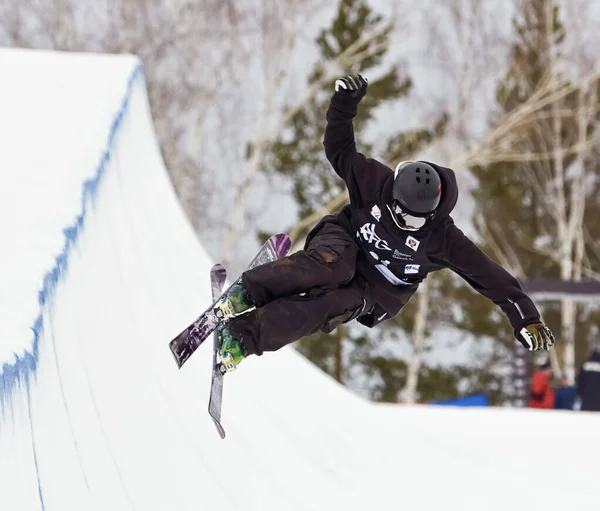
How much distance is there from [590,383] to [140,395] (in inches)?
263

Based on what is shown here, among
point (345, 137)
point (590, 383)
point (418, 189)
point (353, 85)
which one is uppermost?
point (353, 85)

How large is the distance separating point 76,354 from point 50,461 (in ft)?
2.24

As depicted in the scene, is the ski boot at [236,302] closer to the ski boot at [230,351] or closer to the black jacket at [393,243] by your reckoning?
the ski boot at [230,351]

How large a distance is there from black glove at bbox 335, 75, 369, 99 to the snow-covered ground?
119 cm

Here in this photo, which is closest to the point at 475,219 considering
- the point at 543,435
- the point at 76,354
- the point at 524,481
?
the point at 543,435

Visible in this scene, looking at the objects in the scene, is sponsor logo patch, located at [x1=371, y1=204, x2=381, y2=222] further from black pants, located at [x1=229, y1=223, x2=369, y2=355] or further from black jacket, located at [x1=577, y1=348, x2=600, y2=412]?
black jacket, located at [x1=577, y1=348, x2=600, y2=412]

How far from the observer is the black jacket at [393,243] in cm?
341

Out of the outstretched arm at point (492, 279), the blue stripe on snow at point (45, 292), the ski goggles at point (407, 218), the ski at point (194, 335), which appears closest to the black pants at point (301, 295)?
the ski at point (194, 335)

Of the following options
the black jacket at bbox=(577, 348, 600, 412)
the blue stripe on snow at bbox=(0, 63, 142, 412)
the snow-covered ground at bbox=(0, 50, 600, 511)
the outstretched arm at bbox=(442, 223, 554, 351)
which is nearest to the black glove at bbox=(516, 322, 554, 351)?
the outstretched arm at bbox=(442, 223, 554, 351)

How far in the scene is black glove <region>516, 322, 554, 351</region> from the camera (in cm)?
334

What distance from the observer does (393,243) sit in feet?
11.3

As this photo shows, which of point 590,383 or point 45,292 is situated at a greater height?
point 45,292

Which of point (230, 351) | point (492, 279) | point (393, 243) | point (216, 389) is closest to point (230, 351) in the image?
point (230, 351)

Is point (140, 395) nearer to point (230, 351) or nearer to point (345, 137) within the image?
point (230, 351)
